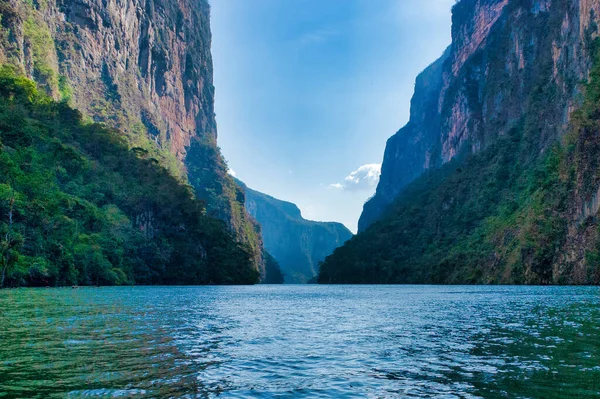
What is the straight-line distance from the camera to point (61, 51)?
14200 cm

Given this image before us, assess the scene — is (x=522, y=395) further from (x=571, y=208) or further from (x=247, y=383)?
(x=571, y=208)

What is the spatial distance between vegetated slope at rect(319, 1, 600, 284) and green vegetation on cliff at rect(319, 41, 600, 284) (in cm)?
31

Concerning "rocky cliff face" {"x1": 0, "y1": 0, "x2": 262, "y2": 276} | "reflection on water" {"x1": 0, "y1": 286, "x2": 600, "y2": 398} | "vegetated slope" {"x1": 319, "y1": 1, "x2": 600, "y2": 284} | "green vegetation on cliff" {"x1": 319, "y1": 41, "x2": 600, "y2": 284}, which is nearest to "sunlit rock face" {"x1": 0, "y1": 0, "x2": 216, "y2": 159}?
"rocky cliff face" {"x1": 0, "y1": 0, "x2": 262, "y2": 276}

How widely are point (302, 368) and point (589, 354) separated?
32.9 ft

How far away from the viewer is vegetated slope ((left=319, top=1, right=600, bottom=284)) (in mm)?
96062

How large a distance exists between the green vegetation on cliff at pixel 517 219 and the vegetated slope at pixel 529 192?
12.2 inches

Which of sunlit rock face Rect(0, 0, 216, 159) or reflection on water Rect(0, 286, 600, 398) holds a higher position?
sunlit rock face Rect(0, 0, 216, 159)

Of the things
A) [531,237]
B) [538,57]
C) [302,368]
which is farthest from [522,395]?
[538,57]

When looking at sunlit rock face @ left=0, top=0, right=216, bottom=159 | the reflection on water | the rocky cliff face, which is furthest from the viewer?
sunlit rock face @ left=0, top=0, right=216, bottom=159

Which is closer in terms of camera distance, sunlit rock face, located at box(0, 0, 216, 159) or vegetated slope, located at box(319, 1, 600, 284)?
vegetated slope, located at box(319, 1, 600, 284)

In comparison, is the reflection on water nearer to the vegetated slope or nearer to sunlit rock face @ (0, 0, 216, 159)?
the vegetated slope

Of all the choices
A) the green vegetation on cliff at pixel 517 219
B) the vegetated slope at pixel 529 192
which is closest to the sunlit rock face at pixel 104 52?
the green vegetation on cliff at pixel 517 219

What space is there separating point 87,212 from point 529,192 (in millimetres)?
110225

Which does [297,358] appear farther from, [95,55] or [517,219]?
[95,55]
